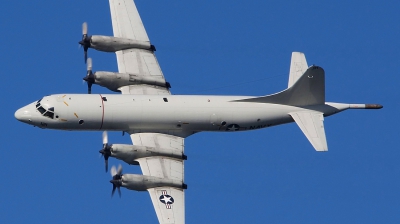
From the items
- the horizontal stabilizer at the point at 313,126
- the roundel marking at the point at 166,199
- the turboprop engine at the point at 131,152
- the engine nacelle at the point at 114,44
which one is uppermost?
the engine nacelle at the point at 114,44

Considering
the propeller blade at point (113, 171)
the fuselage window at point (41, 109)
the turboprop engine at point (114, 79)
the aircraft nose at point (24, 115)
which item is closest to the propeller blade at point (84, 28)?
the turboprop engine at point (114, 79)

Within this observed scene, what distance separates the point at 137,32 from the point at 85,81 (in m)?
6.32

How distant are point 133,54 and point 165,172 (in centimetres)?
1085

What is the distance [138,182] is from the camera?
80.8m

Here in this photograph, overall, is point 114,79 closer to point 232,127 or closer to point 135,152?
point 135,152

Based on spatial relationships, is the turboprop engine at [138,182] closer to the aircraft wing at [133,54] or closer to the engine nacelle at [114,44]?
the aircraft wing at [133,54]

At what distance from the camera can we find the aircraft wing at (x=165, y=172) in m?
80.4

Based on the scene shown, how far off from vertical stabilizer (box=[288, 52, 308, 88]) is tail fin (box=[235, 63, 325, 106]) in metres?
1.11

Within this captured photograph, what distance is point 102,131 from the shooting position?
84188 millimetres

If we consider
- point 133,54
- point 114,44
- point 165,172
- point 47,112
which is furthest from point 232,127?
point 47,112

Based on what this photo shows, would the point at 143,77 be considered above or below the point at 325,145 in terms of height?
above

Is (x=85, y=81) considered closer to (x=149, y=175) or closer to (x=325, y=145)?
(x=149, y=175)

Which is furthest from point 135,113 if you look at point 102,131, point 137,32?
point 137,32

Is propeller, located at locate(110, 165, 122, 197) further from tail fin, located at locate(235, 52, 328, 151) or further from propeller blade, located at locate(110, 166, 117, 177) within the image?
tail fin, located at locate(235, 52, 328, 151)
